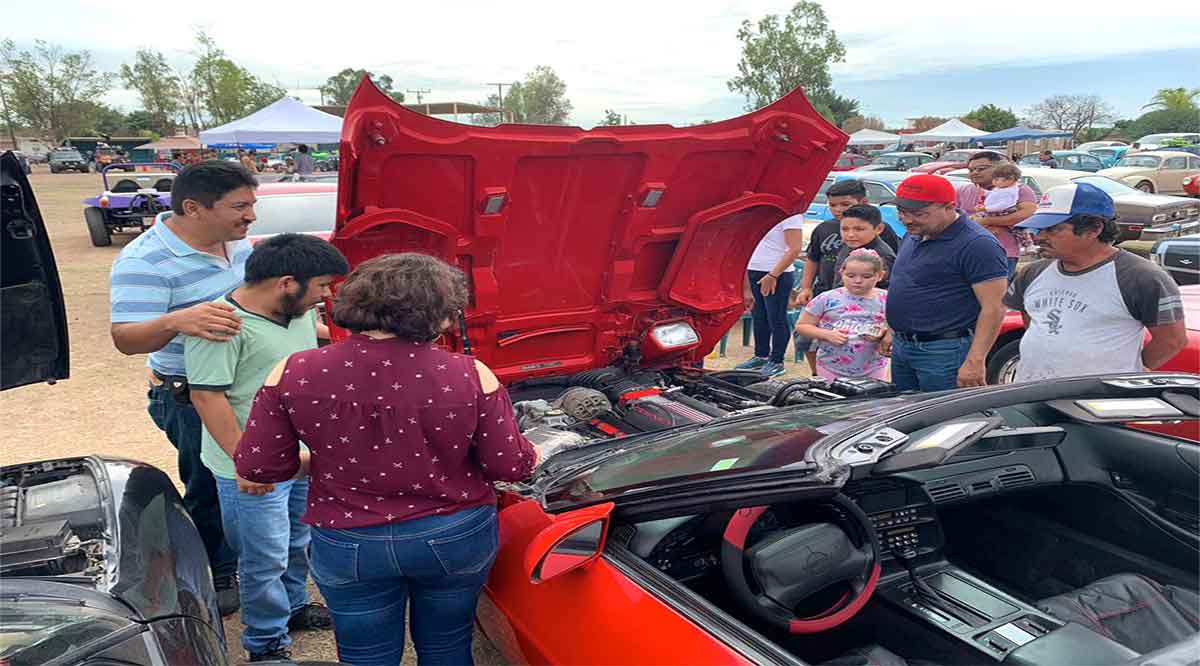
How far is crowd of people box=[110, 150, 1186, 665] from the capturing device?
5.67 ft

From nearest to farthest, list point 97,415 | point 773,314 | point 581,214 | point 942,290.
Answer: point 581,214
point 942,290
point 97,415
point 773,314

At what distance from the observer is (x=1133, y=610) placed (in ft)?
6.15

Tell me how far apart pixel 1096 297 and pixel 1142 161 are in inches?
829

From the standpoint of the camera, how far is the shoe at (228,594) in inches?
117

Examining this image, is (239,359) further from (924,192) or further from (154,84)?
(154,84)

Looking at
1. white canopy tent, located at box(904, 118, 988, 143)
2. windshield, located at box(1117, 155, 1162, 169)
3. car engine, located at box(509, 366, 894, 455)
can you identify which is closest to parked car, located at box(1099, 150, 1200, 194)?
windshield, located at box(1117, 155, 1162, 169)

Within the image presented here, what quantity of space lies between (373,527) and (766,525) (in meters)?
0.99

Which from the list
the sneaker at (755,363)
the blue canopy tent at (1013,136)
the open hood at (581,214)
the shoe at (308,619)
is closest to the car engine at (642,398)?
the open hood at (581,214)

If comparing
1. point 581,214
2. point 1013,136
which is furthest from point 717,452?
point 1013,136

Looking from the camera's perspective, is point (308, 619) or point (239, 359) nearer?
point (239, 359)

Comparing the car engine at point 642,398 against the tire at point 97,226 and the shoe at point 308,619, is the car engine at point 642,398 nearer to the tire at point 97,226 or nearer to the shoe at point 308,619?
the shoe at point 308,619

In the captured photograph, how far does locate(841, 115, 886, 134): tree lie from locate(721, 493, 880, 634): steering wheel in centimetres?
5595

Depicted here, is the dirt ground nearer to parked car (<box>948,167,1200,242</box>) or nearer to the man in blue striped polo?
the man in blue striped polo

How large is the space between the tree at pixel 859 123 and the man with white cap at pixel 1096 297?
178 feet
